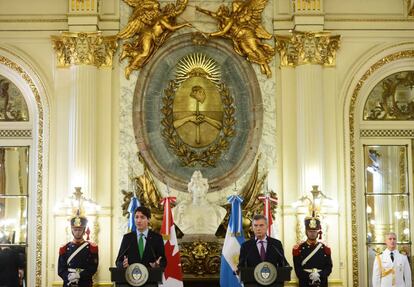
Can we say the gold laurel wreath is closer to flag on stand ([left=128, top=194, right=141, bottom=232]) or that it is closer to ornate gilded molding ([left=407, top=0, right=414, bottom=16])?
flag on stand ([left=128, top=194, right=141, bottom=232])

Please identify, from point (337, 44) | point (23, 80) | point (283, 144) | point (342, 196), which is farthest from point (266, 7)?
point (23, 80)

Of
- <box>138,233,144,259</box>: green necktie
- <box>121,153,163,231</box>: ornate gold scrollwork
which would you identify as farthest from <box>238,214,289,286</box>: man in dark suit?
<box>121,153,163,231</box>: ornate gold scrollwork

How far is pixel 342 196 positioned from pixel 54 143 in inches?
208

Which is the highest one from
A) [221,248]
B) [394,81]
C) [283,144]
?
[394,81]

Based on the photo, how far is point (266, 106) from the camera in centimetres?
1507

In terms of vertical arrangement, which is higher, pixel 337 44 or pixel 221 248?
pixel 337 44

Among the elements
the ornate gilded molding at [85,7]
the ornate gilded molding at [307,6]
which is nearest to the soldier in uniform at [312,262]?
the ornate gilded molding at [307,6]

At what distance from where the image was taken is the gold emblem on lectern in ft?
49.4

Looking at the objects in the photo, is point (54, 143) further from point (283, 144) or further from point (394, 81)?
point (394, 81)

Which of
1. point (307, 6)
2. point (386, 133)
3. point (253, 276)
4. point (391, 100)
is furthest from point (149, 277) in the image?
point (391, 100)

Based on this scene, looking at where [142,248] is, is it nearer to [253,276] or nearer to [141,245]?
[141,245]

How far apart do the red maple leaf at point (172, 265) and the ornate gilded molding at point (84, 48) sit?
363cm

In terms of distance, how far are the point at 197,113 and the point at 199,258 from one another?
105 inches

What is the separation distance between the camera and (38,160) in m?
14.9
